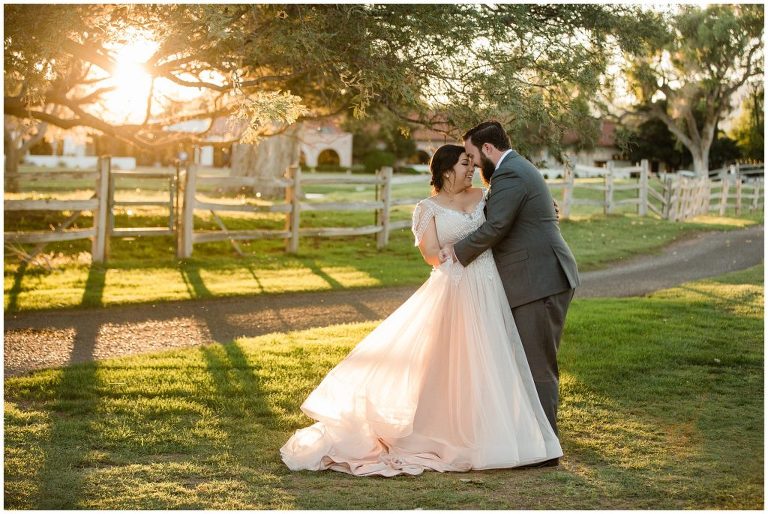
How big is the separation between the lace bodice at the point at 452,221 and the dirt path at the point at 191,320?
435 cm

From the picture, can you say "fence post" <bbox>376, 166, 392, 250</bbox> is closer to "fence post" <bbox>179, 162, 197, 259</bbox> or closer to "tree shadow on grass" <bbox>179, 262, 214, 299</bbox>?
"fence post" <bbox>179, 162, 197, 259</bbox>

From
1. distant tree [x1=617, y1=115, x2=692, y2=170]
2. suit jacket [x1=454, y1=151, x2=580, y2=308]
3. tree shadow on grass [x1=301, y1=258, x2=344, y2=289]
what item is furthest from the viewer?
distant tree [x1=617, y1=115, x2=692, y2=170]

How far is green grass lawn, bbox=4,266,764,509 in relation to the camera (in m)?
5.21

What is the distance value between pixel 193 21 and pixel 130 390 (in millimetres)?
3391

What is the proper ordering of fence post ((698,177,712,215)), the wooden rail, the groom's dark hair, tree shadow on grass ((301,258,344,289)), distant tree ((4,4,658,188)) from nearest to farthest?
the groom's dark hair, distant tree ((4,4,658,188)), tree shadow on grass ((301,258,344,289)), the wooden rail, fence post ((698,177,712,215))

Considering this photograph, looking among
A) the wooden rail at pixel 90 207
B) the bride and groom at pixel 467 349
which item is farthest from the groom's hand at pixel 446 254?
the wooden rail at pixel 90 207

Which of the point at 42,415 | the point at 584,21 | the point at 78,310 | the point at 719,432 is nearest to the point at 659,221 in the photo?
the point at 584,21

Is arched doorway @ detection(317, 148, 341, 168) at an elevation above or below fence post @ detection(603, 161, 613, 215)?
above

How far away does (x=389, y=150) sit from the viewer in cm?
5959

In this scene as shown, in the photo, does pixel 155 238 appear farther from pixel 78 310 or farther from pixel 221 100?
pixel 78 310

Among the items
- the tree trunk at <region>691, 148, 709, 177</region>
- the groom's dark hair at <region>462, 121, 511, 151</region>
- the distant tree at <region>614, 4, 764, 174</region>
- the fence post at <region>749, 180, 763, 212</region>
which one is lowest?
the fence post at <region>749, 180, 763, 212</region>

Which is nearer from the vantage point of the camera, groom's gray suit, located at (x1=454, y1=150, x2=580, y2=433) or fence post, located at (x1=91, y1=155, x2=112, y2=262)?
groom's gray suit, located at (x1=454, y1=150, x2=580, y2=433)

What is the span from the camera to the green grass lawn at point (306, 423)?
521cm

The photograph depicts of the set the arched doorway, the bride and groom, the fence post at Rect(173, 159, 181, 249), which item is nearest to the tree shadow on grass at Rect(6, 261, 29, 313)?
the fence post at Rect(173, 159, 181, 249)
